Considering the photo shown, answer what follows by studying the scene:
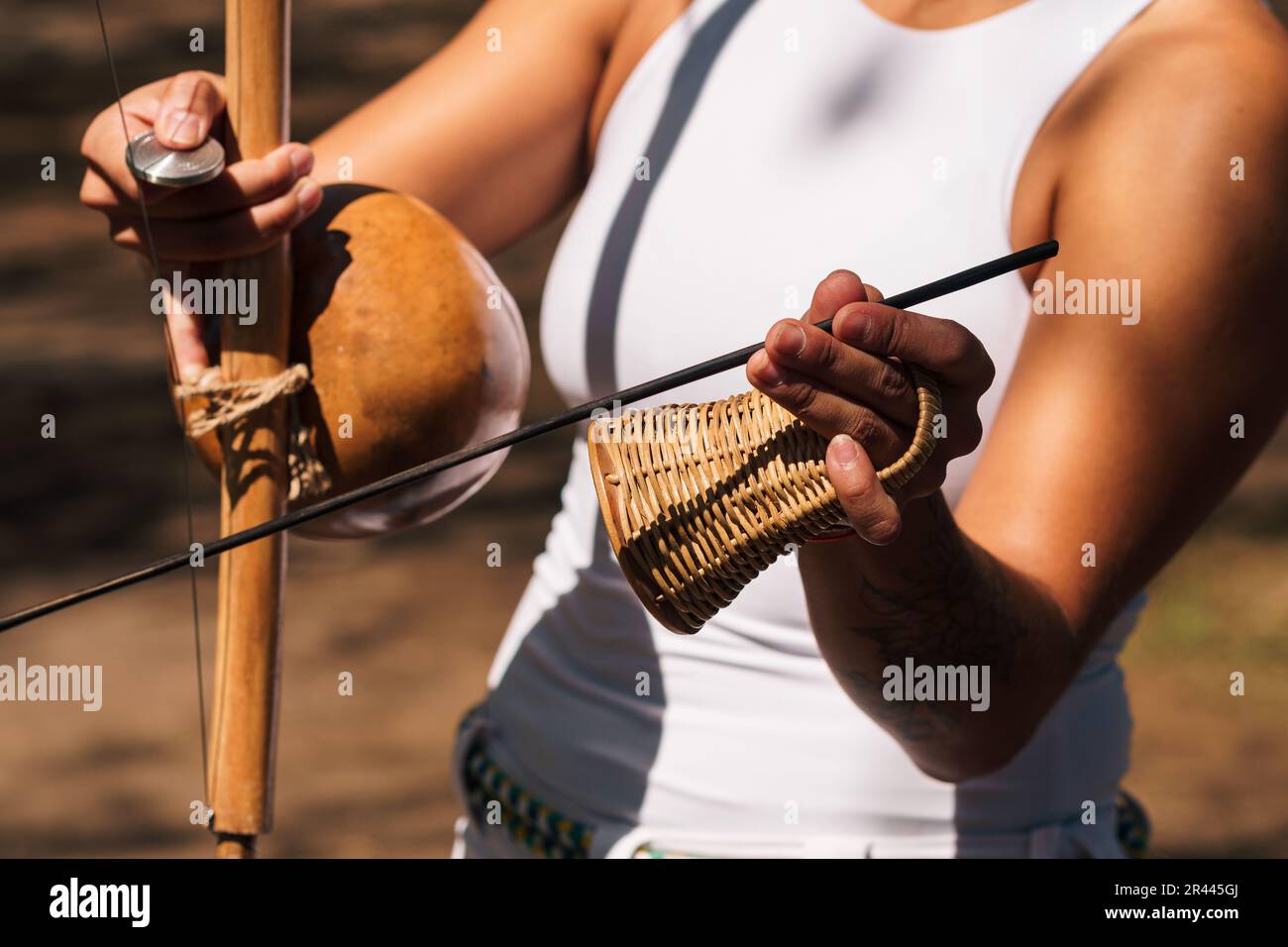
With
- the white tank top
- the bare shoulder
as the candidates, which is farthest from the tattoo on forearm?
the bare shoulder

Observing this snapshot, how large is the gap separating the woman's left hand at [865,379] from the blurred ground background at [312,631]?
195 cm

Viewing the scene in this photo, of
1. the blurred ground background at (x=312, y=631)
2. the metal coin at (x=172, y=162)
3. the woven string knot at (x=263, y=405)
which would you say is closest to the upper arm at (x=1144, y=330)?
the woven string knot at (x=263, y=405)

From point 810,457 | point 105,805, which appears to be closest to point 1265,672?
point 105,805

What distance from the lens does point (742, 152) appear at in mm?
1130

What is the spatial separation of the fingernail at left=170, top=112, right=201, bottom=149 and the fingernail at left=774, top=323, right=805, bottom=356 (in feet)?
1.52

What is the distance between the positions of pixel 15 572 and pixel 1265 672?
245cm

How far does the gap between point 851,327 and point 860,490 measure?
79mm

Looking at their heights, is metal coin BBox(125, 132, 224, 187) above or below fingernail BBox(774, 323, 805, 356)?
above

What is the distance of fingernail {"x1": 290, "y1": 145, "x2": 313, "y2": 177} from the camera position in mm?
1048

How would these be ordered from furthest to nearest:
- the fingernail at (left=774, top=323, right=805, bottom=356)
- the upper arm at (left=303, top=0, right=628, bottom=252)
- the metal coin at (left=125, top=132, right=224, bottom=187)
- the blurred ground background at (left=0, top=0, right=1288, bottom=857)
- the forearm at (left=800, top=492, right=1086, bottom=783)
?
1. the blurred ground background at (left=0, top=0, right=1288, bottom=857)
2. the upper arm at (left=303, top=0, right=628, bottom=252)
3. the metal coin at (left=125, top=132, right=224, bottom=187)
4. the forearm at (left=800, top=492, right=1086, bottom=783)
5. the fingernail at (left=774, top=323, right=805, bottom=356)

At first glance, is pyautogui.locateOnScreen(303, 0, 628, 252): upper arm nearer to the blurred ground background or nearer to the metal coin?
the metal coin

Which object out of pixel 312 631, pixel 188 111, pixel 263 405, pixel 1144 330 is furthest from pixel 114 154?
pixel 312 631

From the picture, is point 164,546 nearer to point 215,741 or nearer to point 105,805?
point 105,805

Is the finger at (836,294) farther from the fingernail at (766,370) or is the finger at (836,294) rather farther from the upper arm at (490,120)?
the upper arm at (490,120)
